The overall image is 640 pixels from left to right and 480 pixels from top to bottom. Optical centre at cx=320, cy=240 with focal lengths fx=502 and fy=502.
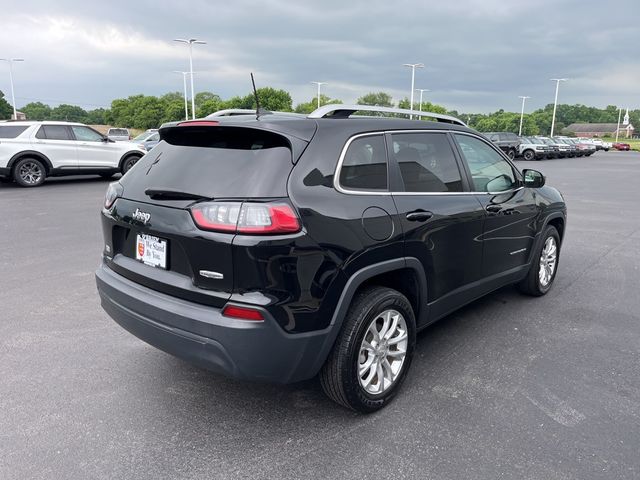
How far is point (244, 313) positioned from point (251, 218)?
1.52ft

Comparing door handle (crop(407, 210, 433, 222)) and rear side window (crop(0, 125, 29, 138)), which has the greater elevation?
rear side window (crop(0, 125, 29, 138))

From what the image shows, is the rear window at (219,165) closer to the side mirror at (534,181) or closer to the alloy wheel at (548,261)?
the side mirror at (534,181)

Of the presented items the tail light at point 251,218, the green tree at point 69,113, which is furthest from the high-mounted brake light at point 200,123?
the green tree at point 69,113

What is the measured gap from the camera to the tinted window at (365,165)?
112 inches

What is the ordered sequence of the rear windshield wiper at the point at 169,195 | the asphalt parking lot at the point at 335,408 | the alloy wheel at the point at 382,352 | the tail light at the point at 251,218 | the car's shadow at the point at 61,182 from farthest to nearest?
the car's shadow at the point at 61,182 → the alloy wheel at the point at 382,352 → the rear windshield wiper at the point at 169,195 → the asphalt parking lot at the point at 335,408 → the tail light at the point at 251,218

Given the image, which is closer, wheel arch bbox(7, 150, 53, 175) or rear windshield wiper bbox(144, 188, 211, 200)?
rear windshield wiper bbox(144, 188, 211, 200)

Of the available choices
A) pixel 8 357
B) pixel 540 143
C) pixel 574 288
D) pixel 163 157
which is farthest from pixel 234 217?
pixel 540 143

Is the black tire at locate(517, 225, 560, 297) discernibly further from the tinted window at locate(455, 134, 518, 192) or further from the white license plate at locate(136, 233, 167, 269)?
the white license plate at locate(136, 233, 167, 269)

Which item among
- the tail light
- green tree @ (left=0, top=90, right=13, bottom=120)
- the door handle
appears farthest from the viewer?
green tree @ (left=0, top=90, right=13, bottom=120)

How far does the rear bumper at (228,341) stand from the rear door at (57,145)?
1291 centimetres

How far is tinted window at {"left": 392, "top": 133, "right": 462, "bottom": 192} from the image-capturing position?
3236mm

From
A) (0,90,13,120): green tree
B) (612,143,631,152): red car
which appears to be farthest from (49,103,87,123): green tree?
(612,143,631,152): red car

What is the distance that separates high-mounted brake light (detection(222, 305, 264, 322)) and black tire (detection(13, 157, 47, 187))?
13391 millimetres

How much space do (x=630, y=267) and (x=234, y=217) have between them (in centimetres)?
576
